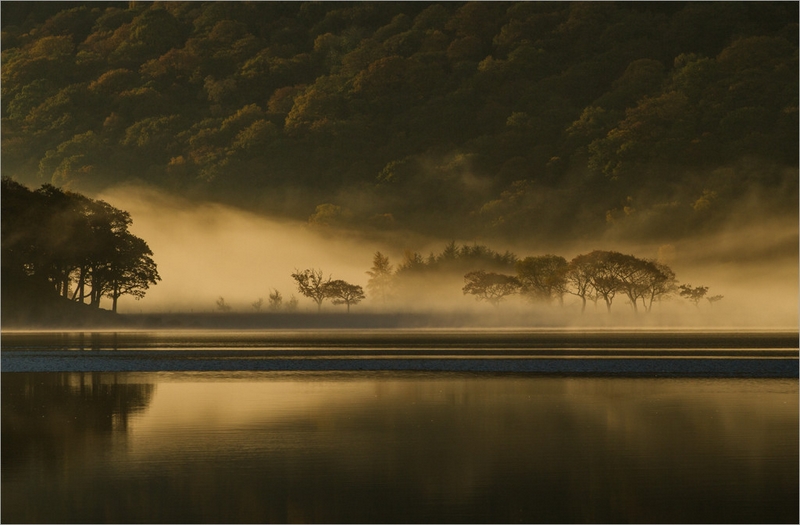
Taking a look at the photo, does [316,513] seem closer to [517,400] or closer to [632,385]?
[517,400]

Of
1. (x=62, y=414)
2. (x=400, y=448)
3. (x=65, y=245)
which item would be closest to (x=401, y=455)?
(x=400, y=448)

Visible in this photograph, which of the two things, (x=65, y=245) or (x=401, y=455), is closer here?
(x=401, y=455)

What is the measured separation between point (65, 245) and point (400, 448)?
447 feet

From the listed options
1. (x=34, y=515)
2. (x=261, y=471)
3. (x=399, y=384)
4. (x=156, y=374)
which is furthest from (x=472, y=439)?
(x=156, y=374)

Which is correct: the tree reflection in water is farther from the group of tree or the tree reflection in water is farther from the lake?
the group of tree

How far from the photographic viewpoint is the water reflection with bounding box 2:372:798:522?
1094 inches

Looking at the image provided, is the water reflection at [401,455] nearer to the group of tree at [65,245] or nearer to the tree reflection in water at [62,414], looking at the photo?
the tree reflection in water at [62,414]

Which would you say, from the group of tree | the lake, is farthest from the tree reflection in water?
the group of tree

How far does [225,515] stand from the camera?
1067 inches

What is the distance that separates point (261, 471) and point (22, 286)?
14429 cm

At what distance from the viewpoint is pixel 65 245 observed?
167m

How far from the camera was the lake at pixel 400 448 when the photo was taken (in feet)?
91.6

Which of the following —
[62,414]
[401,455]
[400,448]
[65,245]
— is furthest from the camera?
[65,245]

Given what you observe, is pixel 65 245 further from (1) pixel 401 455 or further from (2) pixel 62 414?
(1) pixel 401 455
